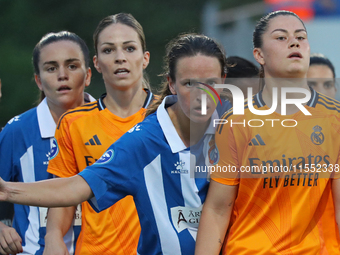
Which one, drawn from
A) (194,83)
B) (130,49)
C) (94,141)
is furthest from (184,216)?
(130,49)

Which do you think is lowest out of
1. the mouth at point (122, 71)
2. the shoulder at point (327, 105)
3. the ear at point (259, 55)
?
the shoulder at point (327, 105)

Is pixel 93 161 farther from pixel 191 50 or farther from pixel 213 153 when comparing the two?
pixel 191 50

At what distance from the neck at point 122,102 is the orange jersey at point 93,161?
59mm

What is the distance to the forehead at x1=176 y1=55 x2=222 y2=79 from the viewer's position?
299 cm

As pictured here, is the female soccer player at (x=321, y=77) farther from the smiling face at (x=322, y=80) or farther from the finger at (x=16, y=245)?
the finger at (x=16, y=245)

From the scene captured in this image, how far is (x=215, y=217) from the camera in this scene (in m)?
2.85

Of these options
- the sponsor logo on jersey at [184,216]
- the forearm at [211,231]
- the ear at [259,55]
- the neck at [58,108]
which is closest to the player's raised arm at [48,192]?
the sponsor logo on jersey at [184,216]

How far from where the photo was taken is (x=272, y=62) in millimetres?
2924

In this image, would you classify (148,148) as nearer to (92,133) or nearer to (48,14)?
(92,133)

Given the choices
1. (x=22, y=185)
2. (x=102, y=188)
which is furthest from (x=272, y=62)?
(x=22, y=185)

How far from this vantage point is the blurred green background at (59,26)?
44.6ft

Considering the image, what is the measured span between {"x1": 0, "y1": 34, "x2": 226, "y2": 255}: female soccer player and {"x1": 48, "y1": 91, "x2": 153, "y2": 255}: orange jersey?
13.6 inches

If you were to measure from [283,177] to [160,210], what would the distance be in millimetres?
715

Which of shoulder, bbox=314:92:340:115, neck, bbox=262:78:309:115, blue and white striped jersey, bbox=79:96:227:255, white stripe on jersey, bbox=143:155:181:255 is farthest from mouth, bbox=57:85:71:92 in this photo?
shoulder, bbox=314:92:340:115
